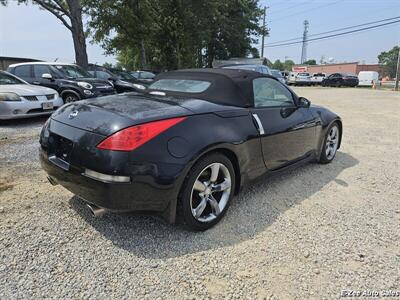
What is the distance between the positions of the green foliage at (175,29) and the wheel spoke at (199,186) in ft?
57.5

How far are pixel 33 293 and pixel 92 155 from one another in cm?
96

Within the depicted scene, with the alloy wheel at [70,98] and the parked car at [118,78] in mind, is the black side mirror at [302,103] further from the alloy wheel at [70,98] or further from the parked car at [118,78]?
the parked car at [118,78]

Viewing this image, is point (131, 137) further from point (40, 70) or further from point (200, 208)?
point (40, 70)

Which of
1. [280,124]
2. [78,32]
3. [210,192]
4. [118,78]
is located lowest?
[210,192]

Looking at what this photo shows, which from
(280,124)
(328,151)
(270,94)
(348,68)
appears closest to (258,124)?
(280,124)

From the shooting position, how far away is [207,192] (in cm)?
269

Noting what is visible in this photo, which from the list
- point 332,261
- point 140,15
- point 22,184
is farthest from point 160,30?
point 332,261

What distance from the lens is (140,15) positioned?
19.1m

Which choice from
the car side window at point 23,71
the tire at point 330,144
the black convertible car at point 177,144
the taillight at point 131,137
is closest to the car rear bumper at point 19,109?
the car side window at point 23,71

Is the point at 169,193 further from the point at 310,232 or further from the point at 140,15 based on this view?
the point at 140,15

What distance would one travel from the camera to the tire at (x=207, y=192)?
2.47 metres

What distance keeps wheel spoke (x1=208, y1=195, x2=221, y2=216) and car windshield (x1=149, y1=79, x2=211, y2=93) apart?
1.14 meters

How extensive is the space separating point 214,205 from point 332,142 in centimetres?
289

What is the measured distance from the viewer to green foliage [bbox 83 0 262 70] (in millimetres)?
18141
